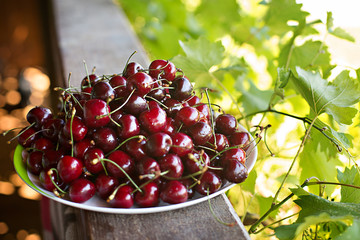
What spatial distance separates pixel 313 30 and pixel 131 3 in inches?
46.1

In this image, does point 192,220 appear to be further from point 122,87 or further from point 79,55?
point 79,55

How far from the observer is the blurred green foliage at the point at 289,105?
2.36 feet

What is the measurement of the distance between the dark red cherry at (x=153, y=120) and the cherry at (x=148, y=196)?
0.32 ft

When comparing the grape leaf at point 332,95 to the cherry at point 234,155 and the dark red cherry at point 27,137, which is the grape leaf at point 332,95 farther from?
the dark red cherry at point 27,137

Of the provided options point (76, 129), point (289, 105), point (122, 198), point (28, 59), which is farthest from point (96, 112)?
point (28, 59)

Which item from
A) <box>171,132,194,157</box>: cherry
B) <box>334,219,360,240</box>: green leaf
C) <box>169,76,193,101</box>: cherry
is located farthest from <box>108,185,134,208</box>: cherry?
<box>334,219,360,240</box>: green leaf

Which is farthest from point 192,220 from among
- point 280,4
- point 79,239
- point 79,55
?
point 79,55

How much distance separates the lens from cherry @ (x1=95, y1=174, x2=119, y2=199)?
23.9 inches

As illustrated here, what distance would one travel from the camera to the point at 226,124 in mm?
729

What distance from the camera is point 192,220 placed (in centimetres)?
62

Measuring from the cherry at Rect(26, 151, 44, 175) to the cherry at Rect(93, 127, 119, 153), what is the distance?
0.43ft

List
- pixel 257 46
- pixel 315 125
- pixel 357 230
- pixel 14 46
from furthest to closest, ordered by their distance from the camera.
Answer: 1. pixel 14 46
2. pixel 257 46
3. pixel 315 125
4. pixel 357 230

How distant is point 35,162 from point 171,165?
0.90ft

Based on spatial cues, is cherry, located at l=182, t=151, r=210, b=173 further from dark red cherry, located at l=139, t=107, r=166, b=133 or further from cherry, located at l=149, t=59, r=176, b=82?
cherry, located at l=149, t=59, r=176, b=82
